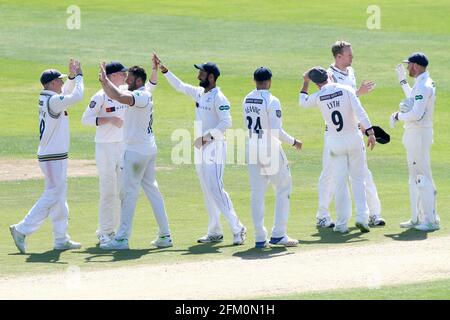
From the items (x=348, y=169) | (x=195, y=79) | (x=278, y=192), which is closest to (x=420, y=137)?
(x=348, y=169)

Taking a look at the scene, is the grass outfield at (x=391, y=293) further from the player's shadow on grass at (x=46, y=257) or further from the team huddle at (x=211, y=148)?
the player's shadow on grass at (x=46, y=257)

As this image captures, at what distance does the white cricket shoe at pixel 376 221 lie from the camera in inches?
674

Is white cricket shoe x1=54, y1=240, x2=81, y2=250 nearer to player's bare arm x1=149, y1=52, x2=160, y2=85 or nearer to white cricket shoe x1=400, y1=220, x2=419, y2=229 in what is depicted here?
player's bare arm x1=149, y1=52, x2=160, y2=85

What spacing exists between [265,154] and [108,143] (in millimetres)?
2199

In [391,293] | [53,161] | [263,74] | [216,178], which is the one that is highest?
[263,74]

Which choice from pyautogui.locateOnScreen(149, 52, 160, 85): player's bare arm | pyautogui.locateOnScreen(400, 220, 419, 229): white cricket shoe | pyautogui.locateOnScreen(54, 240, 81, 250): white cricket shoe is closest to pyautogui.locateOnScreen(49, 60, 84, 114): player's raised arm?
pyautogui.locateOnScreen(149, 52, 160, 85): player's bare arm

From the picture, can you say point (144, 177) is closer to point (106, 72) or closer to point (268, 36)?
point (106, 72)

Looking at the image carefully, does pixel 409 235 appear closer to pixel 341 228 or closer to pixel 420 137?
pixel 341 228

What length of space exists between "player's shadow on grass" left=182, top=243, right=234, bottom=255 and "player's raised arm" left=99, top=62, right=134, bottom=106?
2077 millimetres

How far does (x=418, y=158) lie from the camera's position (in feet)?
54.6

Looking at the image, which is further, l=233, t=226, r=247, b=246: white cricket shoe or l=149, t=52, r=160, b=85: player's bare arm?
l=149, t=52, r=160, b=85: player's bare arm

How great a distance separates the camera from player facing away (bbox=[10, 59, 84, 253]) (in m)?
15.3

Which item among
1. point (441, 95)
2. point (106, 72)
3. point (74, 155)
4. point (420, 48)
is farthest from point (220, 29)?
point (106, 72)

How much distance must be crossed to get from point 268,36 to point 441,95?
9.55 m
